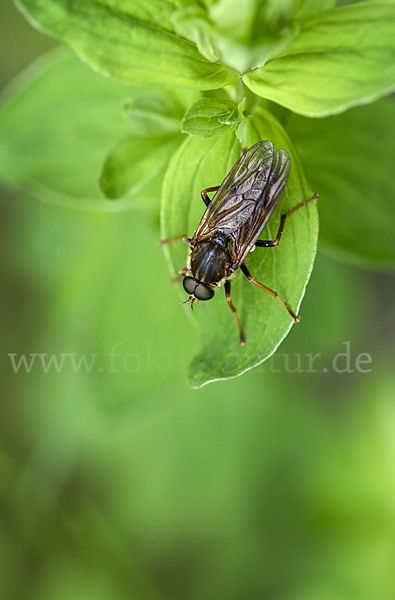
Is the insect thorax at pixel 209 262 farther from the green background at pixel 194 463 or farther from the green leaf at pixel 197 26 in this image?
the green background at pixel 194 463

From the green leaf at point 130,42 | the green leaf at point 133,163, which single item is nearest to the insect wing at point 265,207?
the green leaf at point 130,42

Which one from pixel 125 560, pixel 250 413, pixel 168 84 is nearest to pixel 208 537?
pixel 125 560

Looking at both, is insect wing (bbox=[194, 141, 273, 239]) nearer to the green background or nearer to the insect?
the insect

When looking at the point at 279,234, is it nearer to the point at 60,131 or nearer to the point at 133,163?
the point at 133,163

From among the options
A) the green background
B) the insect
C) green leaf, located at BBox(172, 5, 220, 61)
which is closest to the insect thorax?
the insect

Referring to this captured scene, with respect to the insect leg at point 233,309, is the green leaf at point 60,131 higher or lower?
higher

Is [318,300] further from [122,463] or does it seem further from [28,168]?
[122,463]
